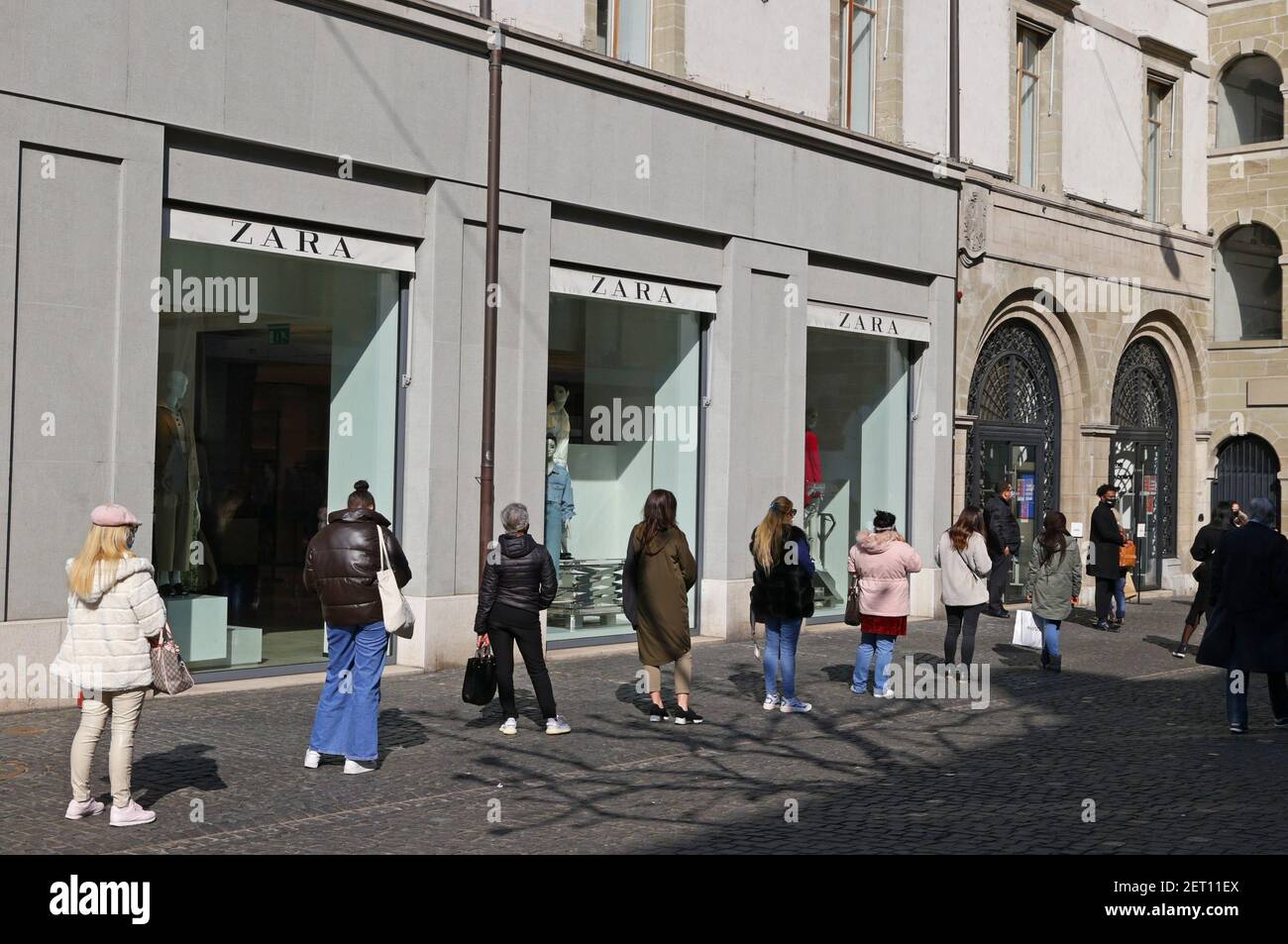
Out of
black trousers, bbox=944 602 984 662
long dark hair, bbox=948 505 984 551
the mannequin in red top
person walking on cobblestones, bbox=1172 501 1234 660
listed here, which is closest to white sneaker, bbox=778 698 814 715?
black trousers, bbox=944 602 984 662

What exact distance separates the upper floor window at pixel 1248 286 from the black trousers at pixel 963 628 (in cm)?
1608

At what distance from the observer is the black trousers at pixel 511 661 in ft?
34.9

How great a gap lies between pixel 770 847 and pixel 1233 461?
74.6 feet

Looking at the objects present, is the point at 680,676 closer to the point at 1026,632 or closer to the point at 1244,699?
the point at 1244,699

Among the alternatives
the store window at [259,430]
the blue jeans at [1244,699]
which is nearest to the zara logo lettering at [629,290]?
the store window at [259,430]

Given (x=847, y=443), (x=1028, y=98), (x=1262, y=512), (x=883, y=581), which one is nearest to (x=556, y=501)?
(x=883, y=581)

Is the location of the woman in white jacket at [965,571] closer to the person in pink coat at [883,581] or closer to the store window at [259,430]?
the person in pink coat at [883,581]

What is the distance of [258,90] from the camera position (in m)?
12.6

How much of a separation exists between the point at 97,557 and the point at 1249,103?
2626 cm

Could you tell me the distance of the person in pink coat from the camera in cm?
1277

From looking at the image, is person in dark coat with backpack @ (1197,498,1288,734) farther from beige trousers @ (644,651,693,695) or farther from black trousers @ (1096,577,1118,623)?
black trousers @ (1096,577,1118,623)
